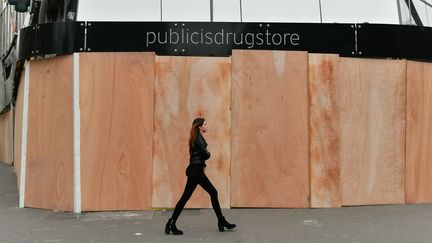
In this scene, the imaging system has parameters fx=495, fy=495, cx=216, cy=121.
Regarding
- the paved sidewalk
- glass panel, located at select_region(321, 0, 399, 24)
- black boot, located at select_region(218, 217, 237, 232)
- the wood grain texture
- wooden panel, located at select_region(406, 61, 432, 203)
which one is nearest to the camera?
the paved sidewalk

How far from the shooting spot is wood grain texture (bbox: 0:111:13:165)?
1955 cm

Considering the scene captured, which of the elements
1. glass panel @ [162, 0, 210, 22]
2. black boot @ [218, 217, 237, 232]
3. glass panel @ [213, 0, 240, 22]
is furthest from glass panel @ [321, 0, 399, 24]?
black boot @ [218, 217, 237, 232]

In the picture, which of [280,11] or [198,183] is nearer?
[198,183]

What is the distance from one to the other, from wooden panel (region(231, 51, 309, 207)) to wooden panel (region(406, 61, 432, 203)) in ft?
6.72

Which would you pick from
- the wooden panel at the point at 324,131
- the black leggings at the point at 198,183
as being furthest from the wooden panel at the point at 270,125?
the black leggings at the point at 198,183

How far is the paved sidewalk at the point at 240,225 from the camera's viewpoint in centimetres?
688

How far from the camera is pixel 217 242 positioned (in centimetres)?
664

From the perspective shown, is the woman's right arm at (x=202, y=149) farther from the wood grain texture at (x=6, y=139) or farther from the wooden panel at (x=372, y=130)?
the wood grain texture at (x=6, y=139)

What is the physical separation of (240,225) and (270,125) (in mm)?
2074

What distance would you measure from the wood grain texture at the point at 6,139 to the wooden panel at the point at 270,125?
13140 millimetres

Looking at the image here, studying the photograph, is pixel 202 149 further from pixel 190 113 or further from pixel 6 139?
pixel 6 139

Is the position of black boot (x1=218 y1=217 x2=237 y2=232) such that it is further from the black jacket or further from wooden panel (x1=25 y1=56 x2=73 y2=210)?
wooden panel (x1=25 y1=56 x2=73 y2=210)

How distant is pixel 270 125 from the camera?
8883mm

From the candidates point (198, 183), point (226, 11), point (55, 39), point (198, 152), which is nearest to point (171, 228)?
point (198, 183)
